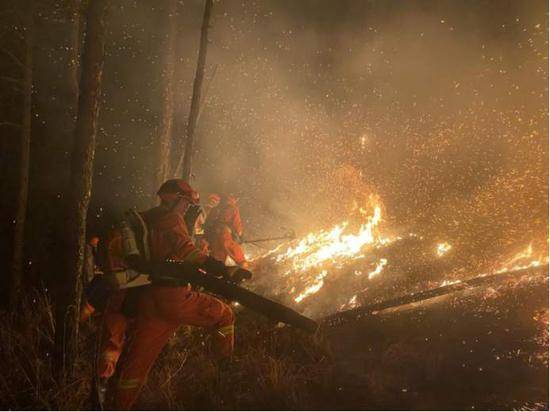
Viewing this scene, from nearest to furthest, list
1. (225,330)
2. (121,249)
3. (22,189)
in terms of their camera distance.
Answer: (121,249) → (225,330) → (22,189)

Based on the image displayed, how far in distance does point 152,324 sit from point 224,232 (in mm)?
4611

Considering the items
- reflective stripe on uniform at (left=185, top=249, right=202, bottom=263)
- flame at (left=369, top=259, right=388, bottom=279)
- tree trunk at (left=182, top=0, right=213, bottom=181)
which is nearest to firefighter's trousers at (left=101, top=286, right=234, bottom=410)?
reflective stripe on uniform at (left=185, top=249, right=202, bottom=263)

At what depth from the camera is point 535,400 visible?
368 cm

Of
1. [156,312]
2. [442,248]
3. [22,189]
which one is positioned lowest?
[156,312]

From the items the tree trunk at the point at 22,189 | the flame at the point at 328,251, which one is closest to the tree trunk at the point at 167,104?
the tree trunk at the point at 22,189

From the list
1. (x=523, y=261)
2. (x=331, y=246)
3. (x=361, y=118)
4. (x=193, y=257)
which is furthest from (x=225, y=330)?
(x=361, y=118)

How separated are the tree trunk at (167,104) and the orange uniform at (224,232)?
1333 mm

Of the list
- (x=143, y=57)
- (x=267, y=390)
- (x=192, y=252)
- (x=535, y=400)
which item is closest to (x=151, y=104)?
(x=143, y=57)

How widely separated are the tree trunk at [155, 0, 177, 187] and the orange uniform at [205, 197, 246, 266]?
1.33m

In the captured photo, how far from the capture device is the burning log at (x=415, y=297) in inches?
212

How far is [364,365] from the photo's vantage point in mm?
4582

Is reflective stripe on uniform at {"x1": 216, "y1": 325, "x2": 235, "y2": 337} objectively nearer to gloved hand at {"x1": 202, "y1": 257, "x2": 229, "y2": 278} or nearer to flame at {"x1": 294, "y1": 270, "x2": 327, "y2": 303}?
gloved hand at {"x1": 202, "y1": 257, "x2": 229, "y2": 278}

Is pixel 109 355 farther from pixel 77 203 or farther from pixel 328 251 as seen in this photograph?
pixel 328 251

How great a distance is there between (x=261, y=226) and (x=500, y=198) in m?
7.20
